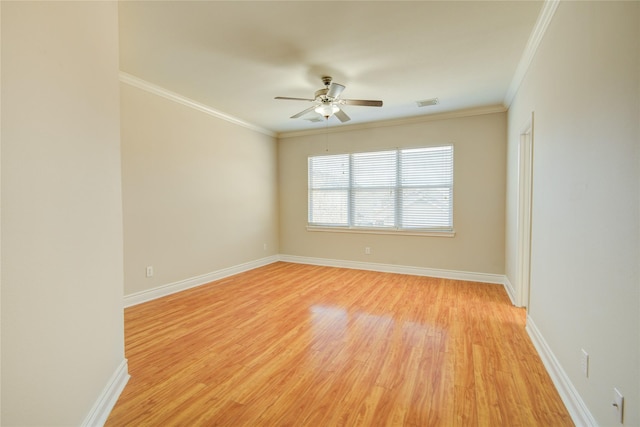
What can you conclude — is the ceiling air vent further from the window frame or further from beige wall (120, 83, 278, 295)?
beige wall (120, 83, 278, 295)

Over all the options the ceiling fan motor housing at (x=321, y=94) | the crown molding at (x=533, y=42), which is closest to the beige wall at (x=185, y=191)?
the ceiling fan motor housing at (x=321, y=94)

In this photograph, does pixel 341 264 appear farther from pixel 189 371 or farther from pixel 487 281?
pixel 189 371

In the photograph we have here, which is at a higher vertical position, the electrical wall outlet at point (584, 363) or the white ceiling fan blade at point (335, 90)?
the white ceiling fan blade at point (335, 90)

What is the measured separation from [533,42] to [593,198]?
183 cm

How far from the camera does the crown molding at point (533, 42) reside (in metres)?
2.08

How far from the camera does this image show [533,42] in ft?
8.26

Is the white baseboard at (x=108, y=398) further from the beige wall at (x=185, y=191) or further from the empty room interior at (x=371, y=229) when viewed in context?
the beige wall at (x=185, y=191)

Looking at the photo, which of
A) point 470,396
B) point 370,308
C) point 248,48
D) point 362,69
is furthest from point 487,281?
point 248,48

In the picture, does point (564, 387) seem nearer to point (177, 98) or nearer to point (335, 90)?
point (335, 90)

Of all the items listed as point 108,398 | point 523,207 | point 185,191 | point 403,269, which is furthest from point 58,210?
point 403,269

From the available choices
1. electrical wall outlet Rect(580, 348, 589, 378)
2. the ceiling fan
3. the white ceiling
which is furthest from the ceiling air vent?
electrical wall outlet Rect(580, 348, 589, 378)

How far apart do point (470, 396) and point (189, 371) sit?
1938mm

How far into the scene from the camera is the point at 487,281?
14.7 feet

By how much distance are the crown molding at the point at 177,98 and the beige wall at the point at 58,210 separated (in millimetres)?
1620
